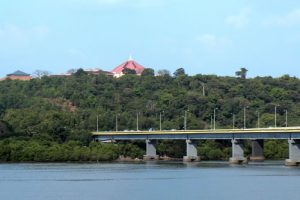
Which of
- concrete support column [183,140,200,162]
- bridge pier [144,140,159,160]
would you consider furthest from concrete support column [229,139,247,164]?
bridge pier [144,140,159,160]

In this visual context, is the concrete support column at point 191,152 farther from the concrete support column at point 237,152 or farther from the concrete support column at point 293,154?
the concrete support column at point 293,154

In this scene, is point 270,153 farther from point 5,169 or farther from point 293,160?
point 5,169

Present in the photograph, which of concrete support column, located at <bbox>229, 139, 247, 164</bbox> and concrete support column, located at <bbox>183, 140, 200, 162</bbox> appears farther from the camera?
concrete support column, located at <bbox>183, 140, 200, 162</bbox>

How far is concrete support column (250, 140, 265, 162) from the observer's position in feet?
563

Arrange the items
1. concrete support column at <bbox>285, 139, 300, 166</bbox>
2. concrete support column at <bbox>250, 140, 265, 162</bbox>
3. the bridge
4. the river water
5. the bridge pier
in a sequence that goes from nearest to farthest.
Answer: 1. the river water
2. concrete support column at <bbox>285, 139, 300, 166</bbox>
3. the bridge
4. concrete support column at <bbox>250, 140, 265, 162</bbox>
5. the bridge pier

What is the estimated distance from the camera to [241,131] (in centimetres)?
15512

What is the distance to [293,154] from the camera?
466 ft

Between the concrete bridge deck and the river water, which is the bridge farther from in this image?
the river water

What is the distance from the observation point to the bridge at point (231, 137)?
142m

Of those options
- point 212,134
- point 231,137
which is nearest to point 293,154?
point 231,137

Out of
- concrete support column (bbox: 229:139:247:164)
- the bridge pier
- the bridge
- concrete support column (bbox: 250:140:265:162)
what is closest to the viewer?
the bridge

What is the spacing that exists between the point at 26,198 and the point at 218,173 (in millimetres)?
42113

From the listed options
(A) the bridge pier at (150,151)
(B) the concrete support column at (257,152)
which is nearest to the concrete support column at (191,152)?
(B) the concrete support column at (257,152)

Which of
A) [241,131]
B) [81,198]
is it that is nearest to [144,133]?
[241,131]
